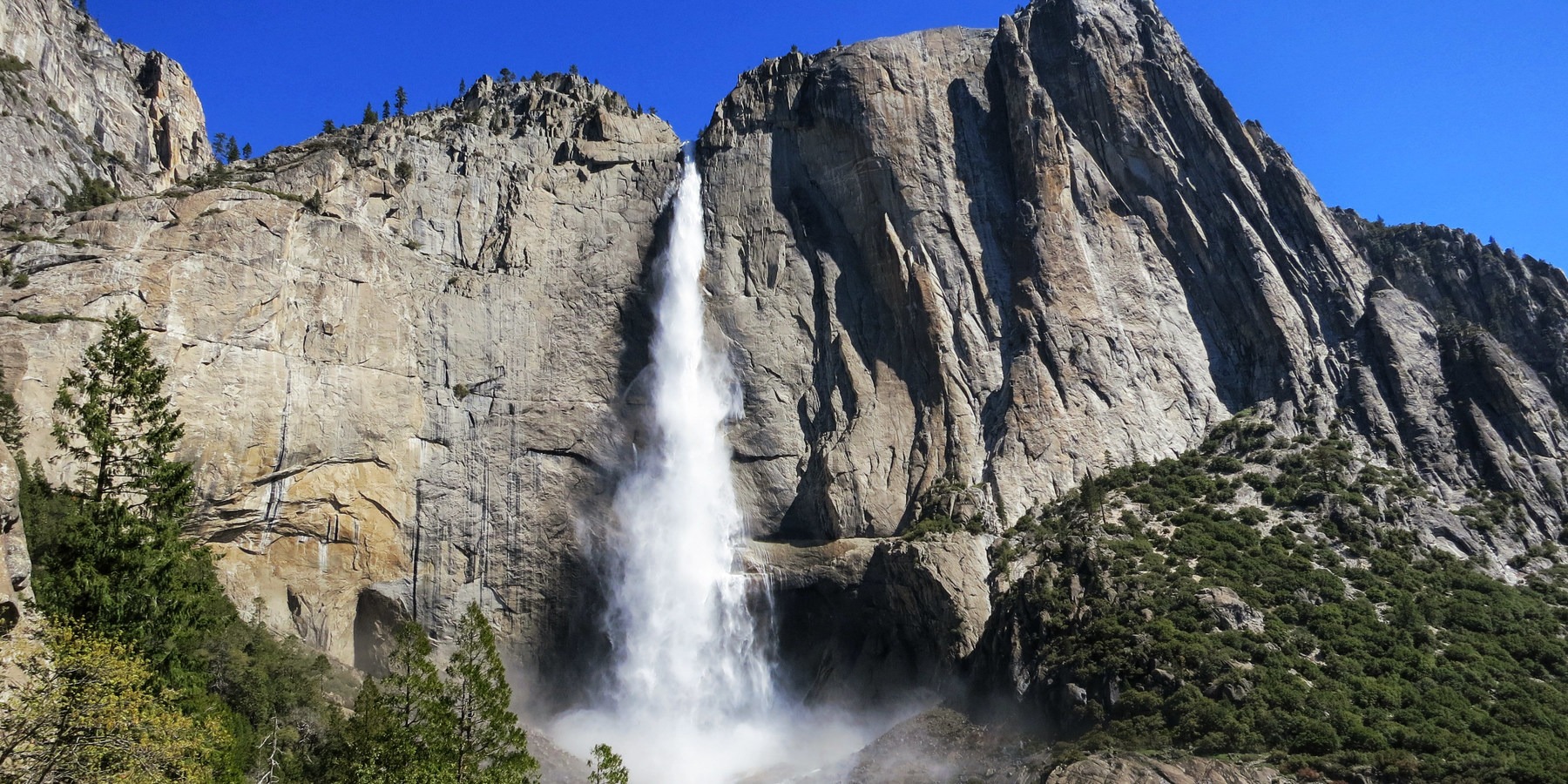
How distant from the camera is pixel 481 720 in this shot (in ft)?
81.9

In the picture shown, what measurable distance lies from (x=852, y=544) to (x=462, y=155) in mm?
32865

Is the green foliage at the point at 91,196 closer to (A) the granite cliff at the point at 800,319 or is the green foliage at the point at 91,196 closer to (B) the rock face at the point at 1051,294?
(A) the granite cliff at the point at 800,319

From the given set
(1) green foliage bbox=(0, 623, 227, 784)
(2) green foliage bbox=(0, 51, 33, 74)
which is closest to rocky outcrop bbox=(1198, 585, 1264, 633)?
(1) green foliage bbox=(0, 623, 227, 784)

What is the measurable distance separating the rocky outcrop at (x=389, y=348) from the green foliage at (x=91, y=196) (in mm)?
6279

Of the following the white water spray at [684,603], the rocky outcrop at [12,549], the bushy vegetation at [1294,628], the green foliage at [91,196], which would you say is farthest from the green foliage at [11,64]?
the bushy vegetation at [1294,628]

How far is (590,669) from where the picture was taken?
178ft

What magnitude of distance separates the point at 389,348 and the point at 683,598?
62.2 feet

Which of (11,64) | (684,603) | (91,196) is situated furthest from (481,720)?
(11,64)

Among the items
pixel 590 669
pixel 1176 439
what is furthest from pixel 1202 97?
pixel 590 669

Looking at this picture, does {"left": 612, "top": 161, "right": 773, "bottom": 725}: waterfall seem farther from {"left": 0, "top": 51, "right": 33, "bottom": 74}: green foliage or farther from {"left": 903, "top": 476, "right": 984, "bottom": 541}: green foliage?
{"left": 0, "top": 51, "right": 33, "bottom": 74}: green foliage

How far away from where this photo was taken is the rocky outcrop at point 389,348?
4834 centimetres

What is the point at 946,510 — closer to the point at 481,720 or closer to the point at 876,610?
the point at 876,610

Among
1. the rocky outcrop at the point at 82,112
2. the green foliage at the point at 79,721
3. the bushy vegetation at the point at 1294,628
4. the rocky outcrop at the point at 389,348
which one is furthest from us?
the rocky outcrop at the point at 82,112

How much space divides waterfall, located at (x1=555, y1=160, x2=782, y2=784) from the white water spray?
53mm
